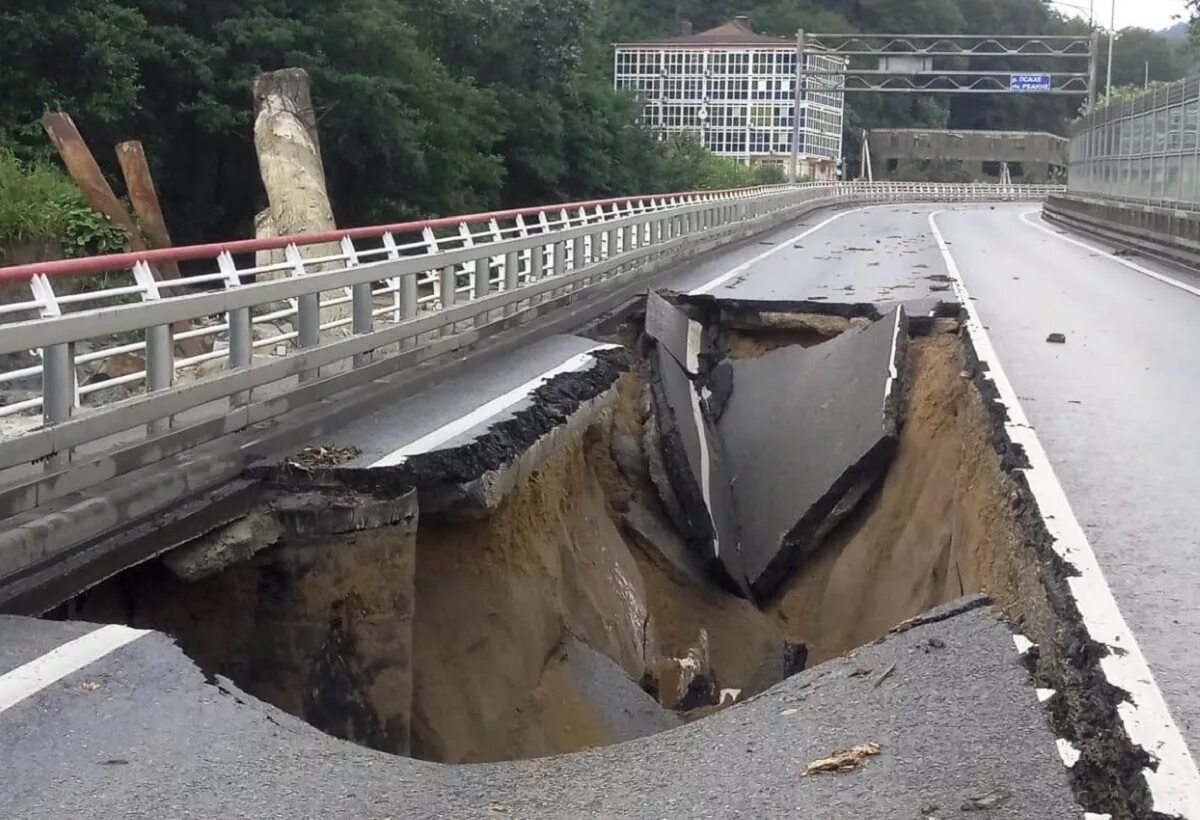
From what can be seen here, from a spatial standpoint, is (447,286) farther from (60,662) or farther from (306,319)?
(60,662)

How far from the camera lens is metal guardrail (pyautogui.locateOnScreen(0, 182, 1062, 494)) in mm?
6699

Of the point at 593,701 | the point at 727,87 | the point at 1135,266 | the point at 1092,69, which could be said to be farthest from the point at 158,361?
the point at 727,87

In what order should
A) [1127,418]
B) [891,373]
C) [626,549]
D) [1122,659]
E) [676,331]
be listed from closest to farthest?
[1122,659] < [1127,418] < [626,549] < [891,373] < [676,331]

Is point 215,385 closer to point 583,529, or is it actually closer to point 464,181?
point 583,529

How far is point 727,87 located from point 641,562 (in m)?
98.4

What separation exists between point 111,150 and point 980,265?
A: 52.3 feet

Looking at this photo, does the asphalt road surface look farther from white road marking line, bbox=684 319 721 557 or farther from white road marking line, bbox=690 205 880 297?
white road marking line, bbox=684 319 721 557

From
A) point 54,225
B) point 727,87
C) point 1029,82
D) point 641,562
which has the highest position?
point 727,87

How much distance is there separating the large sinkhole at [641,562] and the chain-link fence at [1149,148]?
13619mm

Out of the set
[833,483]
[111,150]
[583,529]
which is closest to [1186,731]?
[583,529]

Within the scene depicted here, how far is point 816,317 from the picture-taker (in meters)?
16.0

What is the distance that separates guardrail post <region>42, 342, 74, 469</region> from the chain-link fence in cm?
2243

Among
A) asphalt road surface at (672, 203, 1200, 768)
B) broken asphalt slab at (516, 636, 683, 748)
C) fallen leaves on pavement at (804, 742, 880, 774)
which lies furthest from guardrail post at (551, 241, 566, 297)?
fallen leaves on pavement at (804, 742, 880, 774)

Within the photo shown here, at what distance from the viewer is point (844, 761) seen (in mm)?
4719
